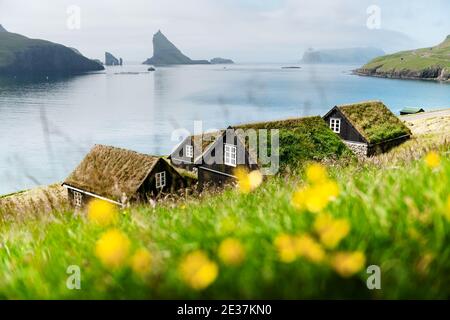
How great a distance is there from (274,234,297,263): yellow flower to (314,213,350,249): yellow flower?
0.16 metres

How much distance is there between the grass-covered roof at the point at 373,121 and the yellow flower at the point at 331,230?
49.6 m

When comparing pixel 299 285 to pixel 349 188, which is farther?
pixel 349 188

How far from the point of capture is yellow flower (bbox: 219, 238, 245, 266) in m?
Answer: 2.60

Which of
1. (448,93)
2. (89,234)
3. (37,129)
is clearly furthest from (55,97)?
(89,234)

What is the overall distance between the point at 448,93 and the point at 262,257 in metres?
221

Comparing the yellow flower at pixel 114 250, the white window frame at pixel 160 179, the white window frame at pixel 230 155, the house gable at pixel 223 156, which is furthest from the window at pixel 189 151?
the yellow flower at pixel 114 250

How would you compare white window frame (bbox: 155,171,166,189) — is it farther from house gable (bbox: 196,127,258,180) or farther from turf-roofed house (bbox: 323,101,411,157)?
turf-roofed house (bbox: 323,101,411,157)

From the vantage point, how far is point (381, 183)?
345cm

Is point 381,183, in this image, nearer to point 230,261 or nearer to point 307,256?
point 307,256

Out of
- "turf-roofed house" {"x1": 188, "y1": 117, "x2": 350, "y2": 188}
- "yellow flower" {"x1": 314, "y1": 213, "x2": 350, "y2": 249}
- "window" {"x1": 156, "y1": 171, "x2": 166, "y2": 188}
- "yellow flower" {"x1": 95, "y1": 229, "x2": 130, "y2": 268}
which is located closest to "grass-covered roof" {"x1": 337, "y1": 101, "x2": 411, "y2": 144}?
"turf-roofed house" {"x1": 188, "y1": 117, "x2": 350, "y2": 188}

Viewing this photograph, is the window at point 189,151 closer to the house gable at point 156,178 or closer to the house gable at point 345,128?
the house gable at point 156,178

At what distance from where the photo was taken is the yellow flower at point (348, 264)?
2.46 metres

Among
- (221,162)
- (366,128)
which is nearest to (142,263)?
(221,162)

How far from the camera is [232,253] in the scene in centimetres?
261
